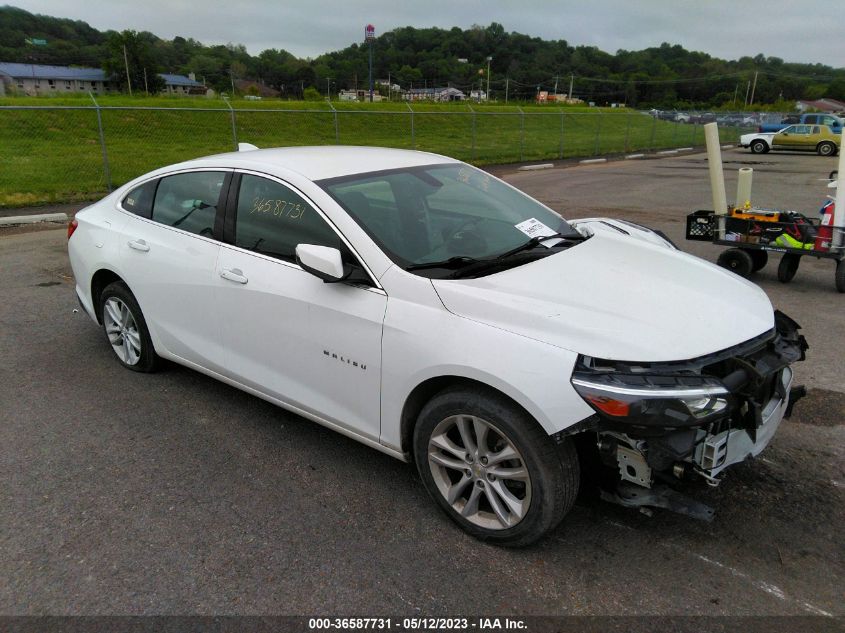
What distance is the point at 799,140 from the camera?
1181 inches

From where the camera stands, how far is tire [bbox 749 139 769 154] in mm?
30812

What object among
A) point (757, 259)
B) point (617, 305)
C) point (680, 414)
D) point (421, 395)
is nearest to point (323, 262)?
point (421, 395)

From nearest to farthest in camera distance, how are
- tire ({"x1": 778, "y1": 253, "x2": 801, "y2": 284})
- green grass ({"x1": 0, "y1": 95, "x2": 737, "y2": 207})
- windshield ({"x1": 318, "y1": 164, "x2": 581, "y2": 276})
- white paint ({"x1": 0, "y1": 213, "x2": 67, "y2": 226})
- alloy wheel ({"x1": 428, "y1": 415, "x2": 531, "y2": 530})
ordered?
alloy wheel ({"x1": 428, "y1": 415, "x2": 531, "y2": 530}) → windshield ({"x1": 318, "y1": 164, "x2": 581, "y2": 276}) → tire ({"x1": 778, "y1": 253, "x2": 801, "y2": 284}) → white paint ({"x1": 0, "y1": 213, "x2": 67, "y2": 226}) → green grass ({"x1": 0, "y1": 95, "x2": 737, "y2": 207})

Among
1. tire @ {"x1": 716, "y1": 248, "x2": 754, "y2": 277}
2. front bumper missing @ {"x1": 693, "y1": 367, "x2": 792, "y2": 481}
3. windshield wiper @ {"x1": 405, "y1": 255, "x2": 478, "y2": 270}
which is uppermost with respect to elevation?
windshield wiper @ {"x1": 405, "y1": 255, "x2": 478, "y2": 270}

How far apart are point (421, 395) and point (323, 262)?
0.77m

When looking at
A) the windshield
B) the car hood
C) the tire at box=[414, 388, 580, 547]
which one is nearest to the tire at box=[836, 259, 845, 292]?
the car hood

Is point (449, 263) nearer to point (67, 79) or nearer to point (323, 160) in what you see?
point (323, 160)

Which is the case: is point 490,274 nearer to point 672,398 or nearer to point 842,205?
point 672,398

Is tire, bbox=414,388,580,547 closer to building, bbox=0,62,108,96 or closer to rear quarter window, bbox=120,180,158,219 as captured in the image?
rear quarter window, bbox=120,180,158,219

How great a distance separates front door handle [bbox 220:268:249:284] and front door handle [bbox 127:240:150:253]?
885 mm

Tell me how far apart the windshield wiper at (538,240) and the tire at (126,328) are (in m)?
2.60

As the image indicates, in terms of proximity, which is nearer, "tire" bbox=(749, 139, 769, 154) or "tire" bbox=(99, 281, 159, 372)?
"tire" bbox=(99, 281, 159, 372)

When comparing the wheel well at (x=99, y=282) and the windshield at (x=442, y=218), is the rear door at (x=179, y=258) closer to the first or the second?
the wheel well at (x=99, y=282)

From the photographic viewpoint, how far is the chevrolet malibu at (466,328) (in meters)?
2.40
